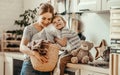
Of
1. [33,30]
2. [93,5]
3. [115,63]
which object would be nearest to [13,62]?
[33,30]

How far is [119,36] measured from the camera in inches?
55.9

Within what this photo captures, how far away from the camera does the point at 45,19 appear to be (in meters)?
2.30

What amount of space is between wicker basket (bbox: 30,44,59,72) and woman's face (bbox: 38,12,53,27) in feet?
0.77

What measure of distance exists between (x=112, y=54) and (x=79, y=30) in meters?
1.57

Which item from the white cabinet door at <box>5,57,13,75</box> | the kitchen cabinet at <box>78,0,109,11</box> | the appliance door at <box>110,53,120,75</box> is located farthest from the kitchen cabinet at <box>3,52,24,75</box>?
the appliance door at <box>110,53,120,75</box>

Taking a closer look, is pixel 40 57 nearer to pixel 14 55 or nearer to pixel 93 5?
pixel 93 5

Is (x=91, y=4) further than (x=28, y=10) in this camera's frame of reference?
No

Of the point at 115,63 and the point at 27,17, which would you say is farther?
the point at 27,17

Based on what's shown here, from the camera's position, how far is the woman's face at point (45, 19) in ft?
7.54

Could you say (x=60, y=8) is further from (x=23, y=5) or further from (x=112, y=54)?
(x=112, y=54)

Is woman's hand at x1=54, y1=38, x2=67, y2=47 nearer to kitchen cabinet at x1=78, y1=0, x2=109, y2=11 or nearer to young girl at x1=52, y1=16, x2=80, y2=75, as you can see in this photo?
young girl at x1=52, y1=16, x2=80, y2=75

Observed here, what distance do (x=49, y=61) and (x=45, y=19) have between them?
39 centimetres

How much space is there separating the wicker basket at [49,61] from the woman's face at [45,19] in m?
0.23

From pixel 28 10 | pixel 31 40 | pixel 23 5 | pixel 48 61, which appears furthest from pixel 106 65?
pixel 23 5
